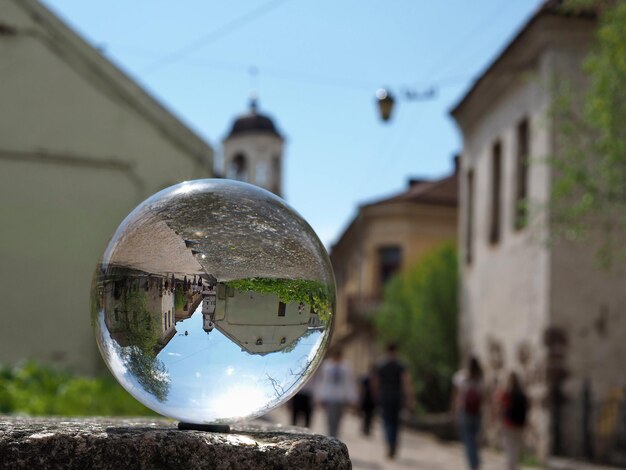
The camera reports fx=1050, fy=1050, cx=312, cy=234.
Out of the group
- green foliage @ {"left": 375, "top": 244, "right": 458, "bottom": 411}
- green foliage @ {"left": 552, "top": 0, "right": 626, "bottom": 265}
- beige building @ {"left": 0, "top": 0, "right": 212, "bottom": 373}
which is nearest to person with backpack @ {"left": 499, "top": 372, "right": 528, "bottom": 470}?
green foliage @ {"left": 552, "top": 0, "right": 626, "bottom": 265}

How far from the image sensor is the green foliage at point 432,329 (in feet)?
80.2

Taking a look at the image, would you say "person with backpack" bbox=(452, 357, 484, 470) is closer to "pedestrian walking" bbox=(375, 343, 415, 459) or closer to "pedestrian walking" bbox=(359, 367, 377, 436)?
"pedestrian walking" bbox=(375, 343, 415, 459)

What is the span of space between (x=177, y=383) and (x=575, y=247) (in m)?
14.9

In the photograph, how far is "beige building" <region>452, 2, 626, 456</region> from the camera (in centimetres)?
1630

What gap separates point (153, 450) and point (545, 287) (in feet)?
48.8

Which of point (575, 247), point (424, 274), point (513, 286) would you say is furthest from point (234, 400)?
point (424, 274)

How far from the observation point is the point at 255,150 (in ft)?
107

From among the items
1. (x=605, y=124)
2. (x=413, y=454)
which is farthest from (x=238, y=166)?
(x=605, y=124)

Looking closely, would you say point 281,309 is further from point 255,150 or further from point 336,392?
point 255,150

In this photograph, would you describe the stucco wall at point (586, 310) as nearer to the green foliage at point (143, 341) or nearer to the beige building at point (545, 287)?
the beige building at point (545, 287)

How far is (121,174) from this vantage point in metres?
18.3

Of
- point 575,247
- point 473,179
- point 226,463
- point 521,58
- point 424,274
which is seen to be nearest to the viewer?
point 226,463

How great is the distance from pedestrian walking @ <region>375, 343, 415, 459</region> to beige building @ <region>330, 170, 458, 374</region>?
22324mm

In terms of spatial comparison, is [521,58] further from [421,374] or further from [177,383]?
[177,383]
